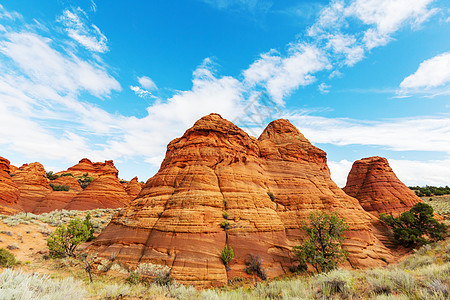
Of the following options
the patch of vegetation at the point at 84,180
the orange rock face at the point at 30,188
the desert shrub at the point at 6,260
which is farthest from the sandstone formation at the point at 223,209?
the patch of vegetation at the point at 84,180

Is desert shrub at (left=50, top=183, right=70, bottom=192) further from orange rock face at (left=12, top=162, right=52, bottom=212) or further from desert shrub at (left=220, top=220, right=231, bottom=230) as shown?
desert shrub at (left=220, top=220, right=231, bottom=230)

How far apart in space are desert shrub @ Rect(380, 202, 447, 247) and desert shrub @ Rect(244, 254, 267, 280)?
2426 centimetres

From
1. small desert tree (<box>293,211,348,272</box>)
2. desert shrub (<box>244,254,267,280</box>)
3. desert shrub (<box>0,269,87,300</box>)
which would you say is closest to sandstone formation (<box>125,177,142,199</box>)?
desert shrub (<box>244,254,267,280</box>)

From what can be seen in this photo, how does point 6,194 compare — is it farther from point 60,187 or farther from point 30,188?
point 60,187

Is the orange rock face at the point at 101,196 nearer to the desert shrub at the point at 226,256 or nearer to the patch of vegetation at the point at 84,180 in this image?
the patch of vegetation at the point at 84,180

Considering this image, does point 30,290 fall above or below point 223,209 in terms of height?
below

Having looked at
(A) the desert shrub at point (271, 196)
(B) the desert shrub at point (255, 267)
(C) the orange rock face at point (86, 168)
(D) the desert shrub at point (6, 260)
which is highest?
(C) the orange rock face at point (86, 168)

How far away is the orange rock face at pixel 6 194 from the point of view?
1288 inches

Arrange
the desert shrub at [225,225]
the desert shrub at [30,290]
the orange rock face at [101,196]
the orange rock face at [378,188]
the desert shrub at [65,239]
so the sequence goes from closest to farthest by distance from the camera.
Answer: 1. the desert shrub at [30,290]
2. the desert shrub at [65,239]
3. the desert shrub at [225,225]
4. the orange rock face at [378,188]
5. the orange rock face at [101,196]

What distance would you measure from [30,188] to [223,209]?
162 feet

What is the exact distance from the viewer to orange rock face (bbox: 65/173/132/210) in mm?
42094

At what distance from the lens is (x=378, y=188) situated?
44531mm

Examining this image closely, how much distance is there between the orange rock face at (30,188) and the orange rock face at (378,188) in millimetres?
70530

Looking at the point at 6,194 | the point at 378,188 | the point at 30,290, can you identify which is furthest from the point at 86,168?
the point at 378,188
